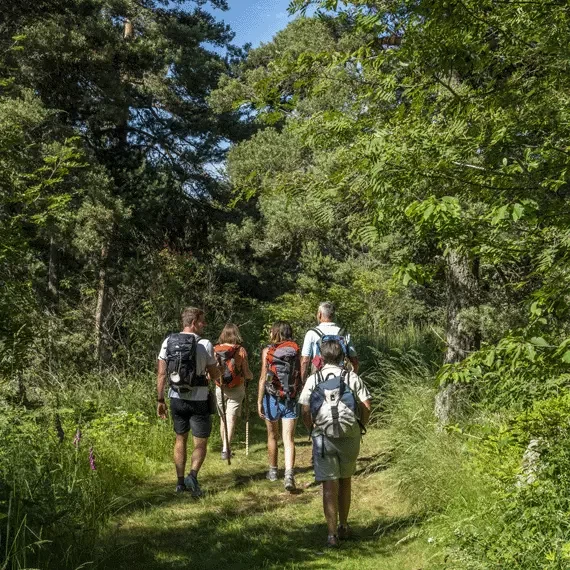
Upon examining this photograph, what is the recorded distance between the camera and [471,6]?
3.59 metres

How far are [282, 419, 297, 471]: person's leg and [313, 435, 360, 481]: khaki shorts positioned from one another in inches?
62.9

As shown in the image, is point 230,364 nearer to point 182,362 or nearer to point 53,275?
point 182,362

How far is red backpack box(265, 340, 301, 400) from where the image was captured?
21.3 ft

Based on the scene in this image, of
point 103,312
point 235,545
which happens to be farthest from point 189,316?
point 103,312

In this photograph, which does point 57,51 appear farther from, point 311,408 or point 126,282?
point 311,408

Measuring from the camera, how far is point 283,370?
256 inches

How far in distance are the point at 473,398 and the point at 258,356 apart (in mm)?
5649

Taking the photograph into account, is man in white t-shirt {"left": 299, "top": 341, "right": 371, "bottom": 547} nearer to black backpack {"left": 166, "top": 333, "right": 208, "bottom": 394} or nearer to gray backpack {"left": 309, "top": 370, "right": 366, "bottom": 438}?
gray backpack {"left": 309, "top": 370, "right": 366, "bottom": 438}

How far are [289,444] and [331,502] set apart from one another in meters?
1.64

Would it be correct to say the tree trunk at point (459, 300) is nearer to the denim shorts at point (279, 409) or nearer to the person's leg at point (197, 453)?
the denim shorts at point (279, 409)

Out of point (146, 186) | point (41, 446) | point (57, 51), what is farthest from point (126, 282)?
point (41, 446)

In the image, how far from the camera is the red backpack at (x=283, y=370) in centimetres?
648

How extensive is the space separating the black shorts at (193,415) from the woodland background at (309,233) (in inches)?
37.5

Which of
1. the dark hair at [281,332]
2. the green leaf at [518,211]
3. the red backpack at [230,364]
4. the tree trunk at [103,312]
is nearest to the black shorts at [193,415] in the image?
the dark hair at [281,332]
